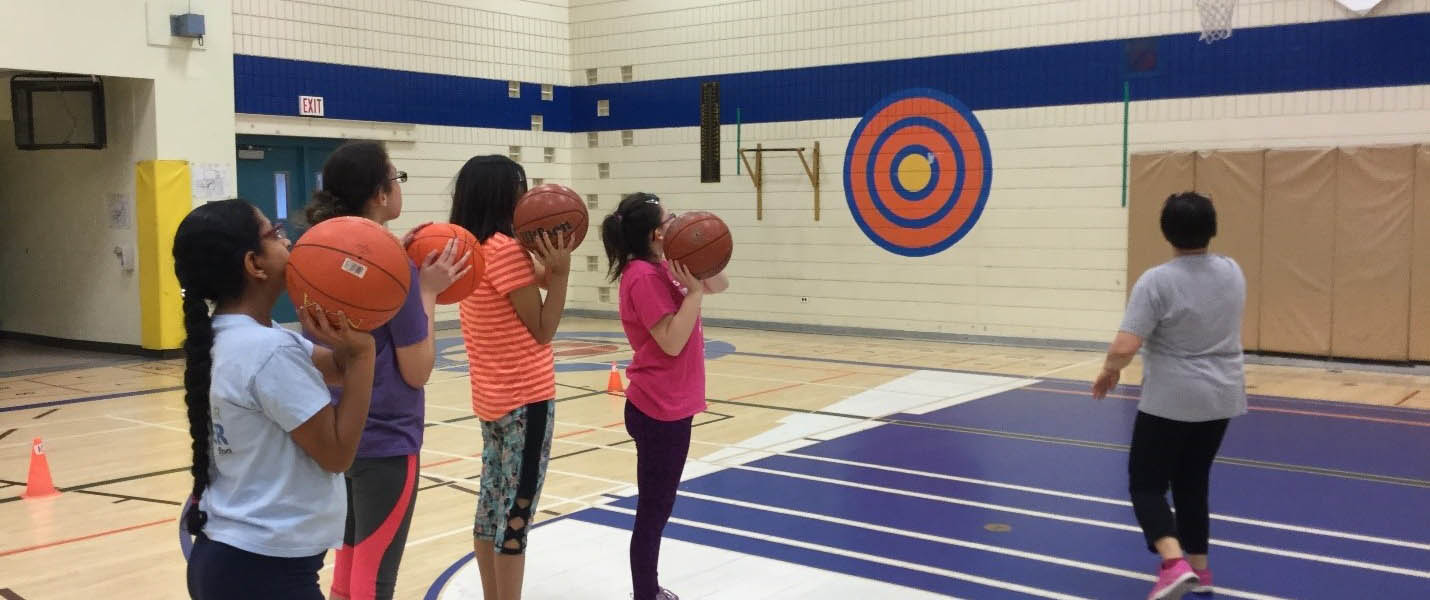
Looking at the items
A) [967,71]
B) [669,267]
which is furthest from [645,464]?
[967,71]

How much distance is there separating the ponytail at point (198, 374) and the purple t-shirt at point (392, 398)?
2.17 ft

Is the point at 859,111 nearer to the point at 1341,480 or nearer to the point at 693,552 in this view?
the point at 1341,480

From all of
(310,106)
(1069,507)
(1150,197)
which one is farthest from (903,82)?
(1069,507)

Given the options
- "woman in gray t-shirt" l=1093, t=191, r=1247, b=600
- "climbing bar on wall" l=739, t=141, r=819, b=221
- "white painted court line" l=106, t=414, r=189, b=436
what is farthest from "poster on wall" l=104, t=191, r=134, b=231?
"woman in gray t-shirt" l=1093, t=191, r=1247, b=600

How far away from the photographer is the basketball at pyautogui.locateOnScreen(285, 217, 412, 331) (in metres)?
2.17

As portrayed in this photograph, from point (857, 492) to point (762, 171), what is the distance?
8756 mm

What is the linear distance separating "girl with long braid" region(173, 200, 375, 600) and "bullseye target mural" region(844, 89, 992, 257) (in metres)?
11.0

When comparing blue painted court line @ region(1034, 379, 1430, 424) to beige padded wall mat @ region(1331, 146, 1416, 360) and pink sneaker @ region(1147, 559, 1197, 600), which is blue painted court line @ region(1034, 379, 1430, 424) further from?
pink sneaker @ region(1147, 559, 1197, 600)

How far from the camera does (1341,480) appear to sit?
6059 millimetres

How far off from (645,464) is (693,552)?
127 centimetres

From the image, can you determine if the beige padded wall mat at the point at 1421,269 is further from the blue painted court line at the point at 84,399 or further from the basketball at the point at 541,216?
the blue painted court line at the point at 84,399

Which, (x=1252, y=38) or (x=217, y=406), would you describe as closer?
(x=217, y=406)

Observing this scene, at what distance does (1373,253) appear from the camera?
1023 centimetres

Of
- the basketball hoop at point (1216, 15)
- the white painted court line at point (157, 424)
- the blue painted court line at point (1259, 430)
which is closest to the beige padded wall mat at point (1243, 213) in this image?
the basketball hoop at point (1216, 15)
